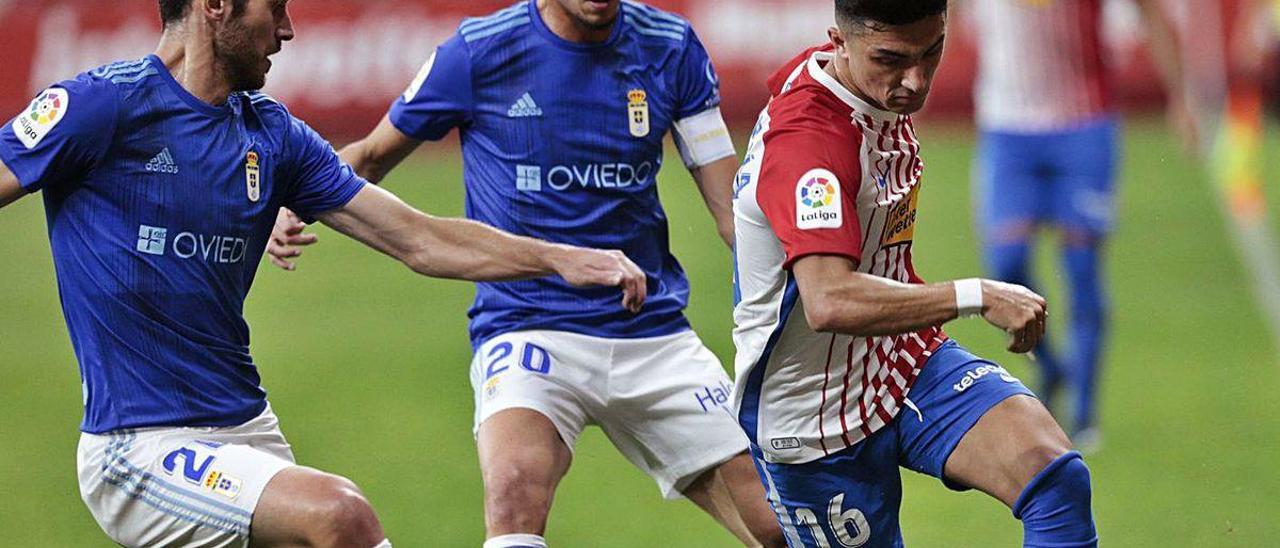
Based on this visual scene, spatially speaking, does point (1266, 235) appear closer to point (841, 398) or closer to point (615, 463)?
point (615, 463)

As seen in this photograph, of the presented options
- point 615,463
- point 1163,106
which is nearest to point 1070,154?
point 615,463

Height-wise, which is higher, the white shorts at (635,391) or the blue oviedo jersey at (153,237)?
the blue oviedo jersey at (153,237)

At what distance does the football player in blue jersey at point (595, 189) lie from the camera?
21.6ft

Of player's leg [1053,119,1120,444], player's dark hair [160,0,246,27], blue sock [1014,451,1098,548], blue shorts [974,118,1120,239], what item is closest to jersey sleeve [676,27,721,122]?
player's dark hair [160,0,246,27]

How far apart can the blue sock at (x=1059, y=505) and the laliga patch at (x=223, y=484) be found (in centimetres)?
218

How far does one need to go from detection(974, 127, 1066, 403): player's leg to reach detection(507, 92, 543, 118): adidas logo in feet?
13.9

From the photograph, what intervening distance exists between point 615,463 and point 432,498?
126 centimetres

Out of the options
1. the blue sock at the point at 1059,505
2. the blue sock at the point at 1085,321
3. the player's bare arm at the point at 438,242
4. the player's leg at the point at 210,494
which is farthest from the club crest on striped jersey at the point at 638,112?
the blue sock at the point at 1085,321

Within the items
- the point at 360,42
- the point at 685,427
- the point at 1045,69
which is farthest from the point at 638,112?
the point at 360,42

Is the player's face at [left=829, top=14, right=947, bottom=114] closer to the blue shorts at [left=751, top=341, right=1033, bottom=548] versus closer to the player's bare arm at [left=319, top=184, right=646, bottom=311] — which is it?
the blue shorts at [left=751, top=341, right=1033, bottom=548]

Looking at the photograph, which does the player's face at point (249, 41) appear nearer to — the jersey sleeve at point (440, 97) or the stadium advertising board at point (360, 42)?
the jersey sleeve at point (440, 97)

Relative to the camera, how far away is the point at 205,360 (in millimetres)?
5551

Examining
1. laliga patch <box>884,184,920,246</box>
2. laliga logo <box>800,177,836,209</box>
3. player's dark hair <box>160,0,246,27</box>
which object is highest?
player's dark hair <box>160,0,246,27</box>

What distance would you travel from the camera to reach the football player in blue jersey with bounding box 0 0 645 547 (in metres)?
5.29
